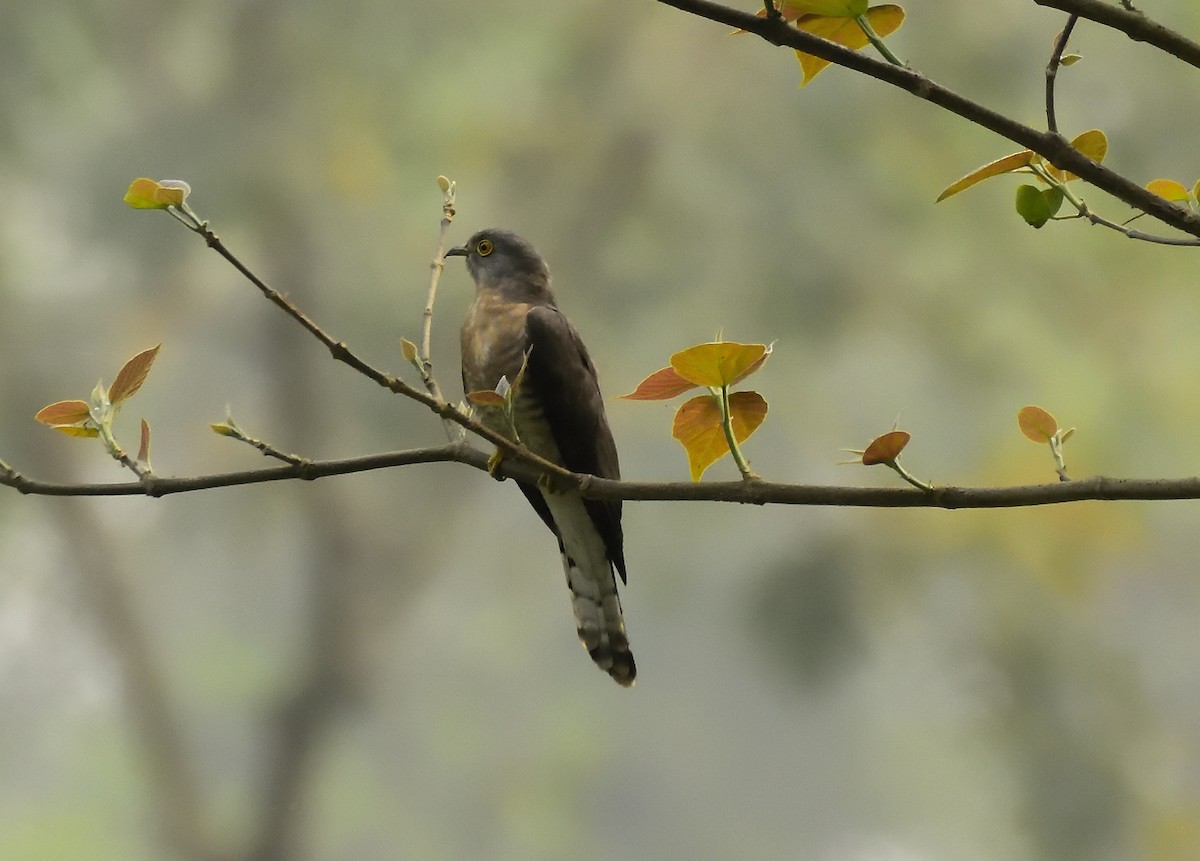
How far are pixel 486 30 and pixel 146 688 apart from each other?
164cm

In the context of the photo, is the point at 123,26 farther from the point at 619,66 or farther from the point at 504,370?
the point at 504,370

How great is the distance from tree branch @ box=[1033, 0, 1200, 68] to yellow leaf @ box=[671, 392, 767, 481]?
283 mm

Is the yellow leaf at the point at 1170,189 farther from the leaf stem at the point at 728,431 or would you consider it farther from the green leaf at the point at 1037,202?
the leaf stem at the point at 728,431

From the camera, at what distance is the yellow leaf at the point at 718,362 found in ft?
2.28

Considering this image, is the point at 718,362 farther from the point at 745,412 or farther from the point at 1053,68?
the point at 1053,68

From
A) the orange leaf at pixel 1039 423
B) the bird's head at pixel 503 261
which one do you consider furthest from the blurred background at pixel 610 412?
the orange leaf at pixel 1039 423

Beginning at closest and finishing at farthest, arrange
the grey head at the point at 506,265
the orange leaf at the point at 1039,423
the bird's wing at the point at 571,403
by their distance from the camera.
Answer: the orange leaf at the point at 1039,423 < the bird's wing at the point at 571,403 < the grey head at the point at 506,265

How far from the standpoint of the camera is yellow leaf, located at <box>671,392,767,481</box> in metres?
0.76

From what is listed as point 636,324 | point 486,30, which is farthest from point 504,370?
point 486,30

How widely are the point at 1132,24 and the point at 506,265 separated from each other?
1075 mm

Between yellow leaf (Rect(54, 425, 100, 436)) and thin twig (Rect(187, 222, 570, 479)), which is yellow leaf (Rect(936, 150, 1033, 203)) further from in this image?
yellow leaf (Rect(54, 425, 100, 436))

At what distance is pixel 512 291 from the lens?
1543 millimetres

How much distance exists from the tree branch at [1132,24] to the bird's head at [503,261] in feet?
3.40

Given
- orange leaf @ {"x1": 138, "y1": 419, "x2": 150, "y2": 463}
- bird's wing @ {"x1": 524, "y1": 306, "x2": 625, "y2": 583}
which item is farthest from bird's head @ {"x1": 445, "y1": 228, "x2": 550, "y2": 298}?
orange leaf @ {"x1": 138, "y1": 419, "x2": 150, "y2": 463}
